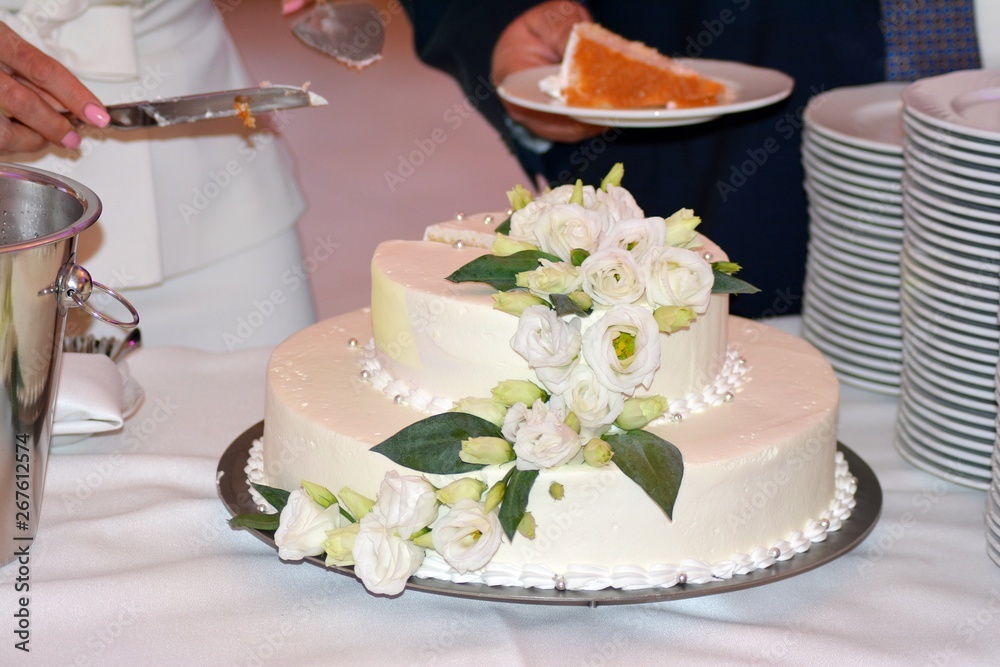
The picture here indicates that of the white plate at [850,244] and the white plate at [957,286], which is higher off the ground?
the white plate at [957,286]

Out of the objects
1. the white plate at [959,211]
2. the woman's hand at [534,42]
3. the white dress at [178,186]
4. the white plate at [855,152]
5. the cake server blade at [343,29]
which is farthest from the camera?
the woman's hand at [534,42]

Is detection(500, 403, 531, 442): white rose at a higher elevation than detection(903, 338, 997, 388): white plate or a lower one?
higher

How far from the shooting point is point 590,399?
1206 mm

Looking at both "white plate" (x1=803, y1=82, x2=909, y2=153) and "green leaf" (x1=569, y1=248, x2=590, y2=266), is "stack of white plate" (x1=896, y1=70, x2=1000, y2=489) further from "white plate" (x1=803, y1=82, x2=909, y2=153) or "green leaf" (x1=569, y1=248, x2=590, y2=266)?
"green leaf" (x1=569, y1=248, x2=590, y2=266)

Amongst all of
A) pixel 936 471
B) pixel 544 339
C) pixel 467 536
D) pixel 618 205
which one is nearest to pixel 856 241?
pixel 936 471

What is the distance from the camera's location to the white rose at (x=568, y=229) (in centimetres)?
128

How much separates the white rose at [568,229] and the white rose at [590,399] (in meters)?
0.15

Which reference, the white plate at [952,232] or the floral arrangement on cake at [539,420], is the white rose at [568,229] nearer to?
the floral arrangement on cake at [539,420]

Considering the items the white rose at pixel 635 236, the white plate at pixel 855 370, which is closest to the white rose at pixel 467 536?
the white rose at pixel 635 236

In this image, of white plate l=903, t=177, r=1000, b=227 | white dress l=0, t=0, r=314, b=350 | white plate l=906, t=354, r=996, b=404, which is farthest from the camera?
white dress l=0, t=0, r=314, b=350

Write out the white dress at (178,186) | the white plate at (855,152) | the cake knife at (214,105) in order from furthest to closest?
1. the white dress at (178,186)
2. the white plate at (855,152)
3. the cake knife at (214,105)

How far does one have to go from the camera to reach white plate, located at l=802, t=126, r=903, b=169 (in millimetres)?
1822

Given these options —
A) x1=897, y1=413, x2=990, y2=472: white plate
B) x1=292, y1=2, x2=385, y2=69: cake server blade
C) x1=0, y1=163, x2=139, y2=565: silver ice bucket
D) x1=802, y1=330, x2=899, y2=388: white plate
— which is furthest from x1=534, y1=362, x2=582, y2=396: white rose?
x1=292, y1=2, x2=385, y2=69: cake server blade

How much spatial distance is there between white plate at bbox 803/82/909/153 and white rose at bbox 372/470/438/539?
1.07 m
